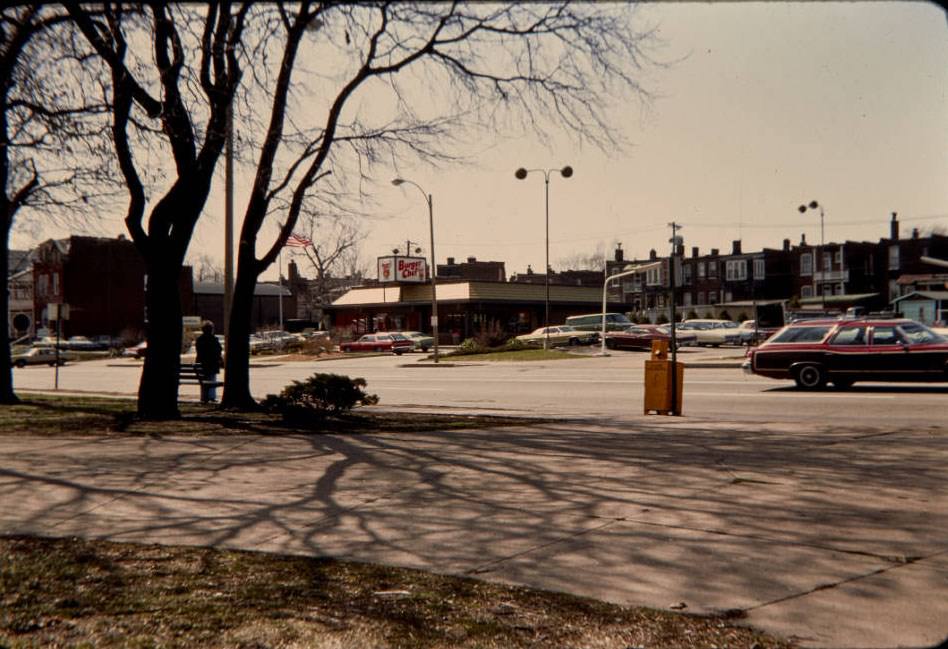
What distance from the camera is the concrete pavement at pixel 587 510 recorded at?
15.5ft

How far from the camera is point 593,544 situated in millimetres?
5641

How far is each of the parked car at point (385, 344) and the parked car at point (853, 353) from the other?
34.3 meters

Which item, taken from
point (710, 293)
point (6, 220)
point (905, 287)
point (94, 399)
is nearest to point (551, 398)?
point (94, 399)

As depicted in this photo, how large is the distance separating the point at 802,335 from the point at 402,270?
49.1 meters

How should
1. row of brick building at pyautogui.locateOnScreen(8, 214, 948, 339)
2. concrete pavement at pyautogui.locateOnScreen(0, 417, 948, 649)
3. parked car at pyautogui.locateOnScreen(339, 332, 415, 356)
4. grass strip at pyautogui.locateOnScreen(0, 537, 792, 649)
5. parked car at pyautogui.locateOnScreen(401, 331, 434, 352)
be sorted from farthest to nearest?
row of brick building at pyautogui.locateOnScreen(8, 214, 948, 339)
parked car at pyautogui.locateOnScreen(401, 331, 434, 352)
parked car at pyautogui.locateOnScreen(339, 332, 415, 356)
concrete pavement at pyautogui.locateOnScreen(0, 417, 948, 649)
grass strip at pyautogui.locateOnScreen(0, 537, 792, 649)

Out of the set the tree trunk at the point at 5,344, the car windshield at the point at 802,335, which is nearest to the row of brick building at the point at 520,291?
the car windshield at the point at 802,335

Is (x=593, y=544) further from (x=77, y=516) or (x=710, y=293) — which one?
(x=710, y=293)

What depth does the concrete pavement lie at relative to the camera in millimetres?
4734

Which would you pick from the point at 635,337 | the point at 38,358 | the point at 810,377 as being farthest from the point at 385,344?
the point at 810,377

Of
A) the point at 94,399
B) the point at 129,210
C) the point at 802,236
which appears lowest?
the point at 94,399

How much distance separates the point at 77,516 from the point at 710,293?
98505 millimetres

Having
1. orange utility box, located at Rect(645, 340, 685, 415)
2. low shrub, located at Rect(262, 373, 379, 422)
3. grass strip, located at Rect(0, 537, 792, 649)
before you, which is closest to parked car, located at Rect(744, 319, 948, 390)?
orange utility box, located at Rect(645, 340, 685, 415)

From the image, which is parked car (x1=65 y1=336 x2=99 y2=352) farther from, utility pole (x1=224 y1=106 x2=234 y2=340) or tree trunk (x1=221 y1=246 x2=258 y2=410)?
tree trunk (x1=221 y1=246 x2=258 y2=410)

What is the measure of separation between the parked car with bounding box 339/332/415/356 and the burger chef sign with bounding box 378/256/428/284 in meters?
12.8
